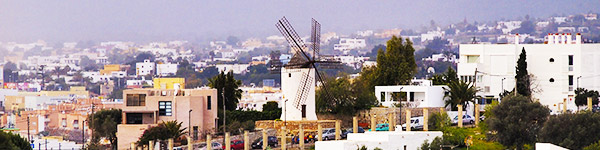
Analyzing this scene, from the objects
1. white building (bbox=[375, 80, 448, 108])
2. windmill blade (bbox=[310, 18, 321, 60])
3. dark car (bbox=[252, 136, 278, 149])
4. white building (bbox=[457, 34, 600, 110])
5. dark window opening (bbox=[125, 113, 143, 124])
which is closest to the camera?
dark car (bbox=[252, 136, 278, 149])

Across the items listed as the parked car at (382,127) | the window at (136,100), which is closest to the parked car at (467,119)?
the parked car at (382,127)

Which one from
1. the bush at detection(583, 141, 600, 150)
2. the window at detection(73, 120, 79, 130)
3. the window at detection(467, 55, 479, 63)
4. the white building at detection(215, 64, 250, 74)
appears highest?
the white building at detection(215, 64, 250, 74)

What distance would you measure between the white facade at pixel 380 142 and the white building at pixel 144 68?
132268mm

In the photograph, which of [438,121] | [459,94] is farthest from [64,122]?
[438,121]

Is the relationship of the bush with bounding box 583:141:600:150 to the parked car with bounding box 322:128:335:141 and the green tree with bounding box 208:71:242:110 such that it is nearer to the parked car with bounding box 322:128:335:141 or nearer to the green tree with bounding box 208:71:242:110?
the parked car with bounding box 322:128:335:141

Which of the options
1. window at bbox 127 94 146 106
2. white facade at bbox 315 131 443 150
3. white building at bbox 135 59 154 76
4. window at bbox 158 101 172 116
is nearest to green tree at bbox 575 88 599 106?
window at bbox 158 101 172 116

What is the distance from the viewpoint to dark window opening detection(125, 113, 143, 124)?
4909 centimetres

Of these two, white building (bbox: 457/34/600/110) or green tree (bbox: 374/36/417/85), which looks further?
white building (bbox: 457/34/600/110)

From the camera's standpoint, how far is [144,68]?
174 metres

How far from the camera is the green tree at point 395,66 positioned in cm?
5816

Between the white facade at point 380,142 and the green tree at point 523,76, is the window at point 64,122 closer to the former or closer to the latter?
the green tree at point 523,76

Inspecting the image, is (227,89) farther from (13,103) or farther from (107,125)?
(13,103)

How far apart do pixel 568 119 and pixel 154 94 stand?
608 inches

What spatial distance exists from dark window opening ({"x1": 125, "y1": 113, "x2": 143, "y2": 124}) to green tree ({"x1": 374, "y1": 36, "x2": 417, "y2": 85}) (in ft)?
41.4
